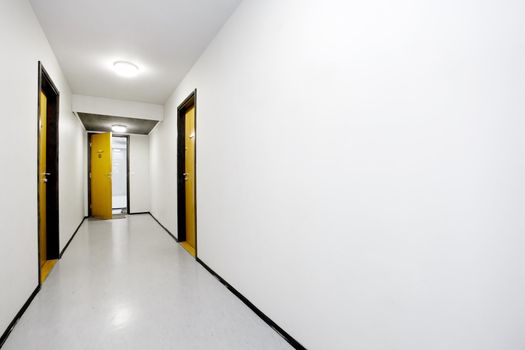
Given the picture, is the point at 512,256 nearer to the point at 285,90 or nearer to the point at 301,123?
the point at 301,123

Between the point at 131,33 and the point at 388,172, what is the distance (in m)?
3.00

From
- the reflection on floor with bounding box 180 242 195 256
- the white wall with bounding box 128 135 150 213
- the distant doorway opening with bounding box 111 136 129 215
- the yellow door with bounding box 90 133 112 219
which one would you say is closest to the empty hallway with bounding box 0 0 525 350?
the reflection on floor with bounding box 180 242 195 256

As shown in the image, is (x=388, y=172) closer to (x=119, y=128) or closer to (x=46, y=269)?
(x=46, y=269)

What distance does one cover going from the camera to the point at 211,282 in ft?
8.54

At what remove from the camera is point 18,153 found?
1938mm

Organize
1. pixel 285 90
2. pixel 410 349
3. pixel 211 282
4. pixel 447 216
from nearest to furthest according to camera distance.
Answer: pixel 447 216
pixel 410 349
pixel 285 90
pixel 211 282

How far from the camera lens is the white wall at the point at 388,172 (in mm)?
795

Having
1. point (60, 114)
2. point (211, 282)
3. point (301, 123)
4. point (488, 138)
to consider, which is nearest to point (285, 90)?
point (301, 123)

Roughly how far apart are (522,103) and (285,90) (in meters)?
1.20

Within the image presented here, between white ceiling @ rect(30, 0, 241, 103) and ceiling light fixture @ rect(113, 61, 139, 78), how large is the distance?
0.07m

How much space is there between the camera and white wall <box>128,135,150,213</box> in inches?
279

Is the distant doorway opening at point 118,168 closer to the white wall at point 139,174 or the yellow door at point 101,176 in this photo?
the white wall at point 139,174

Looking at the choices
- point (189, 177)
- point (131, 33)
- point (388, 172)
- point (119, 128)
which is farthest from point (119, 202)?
point (388, 172)

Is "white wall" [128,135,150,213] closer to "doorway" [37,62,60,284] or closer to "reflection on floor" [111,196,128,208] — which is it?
"reflection on floor" [111,196,128,208]
